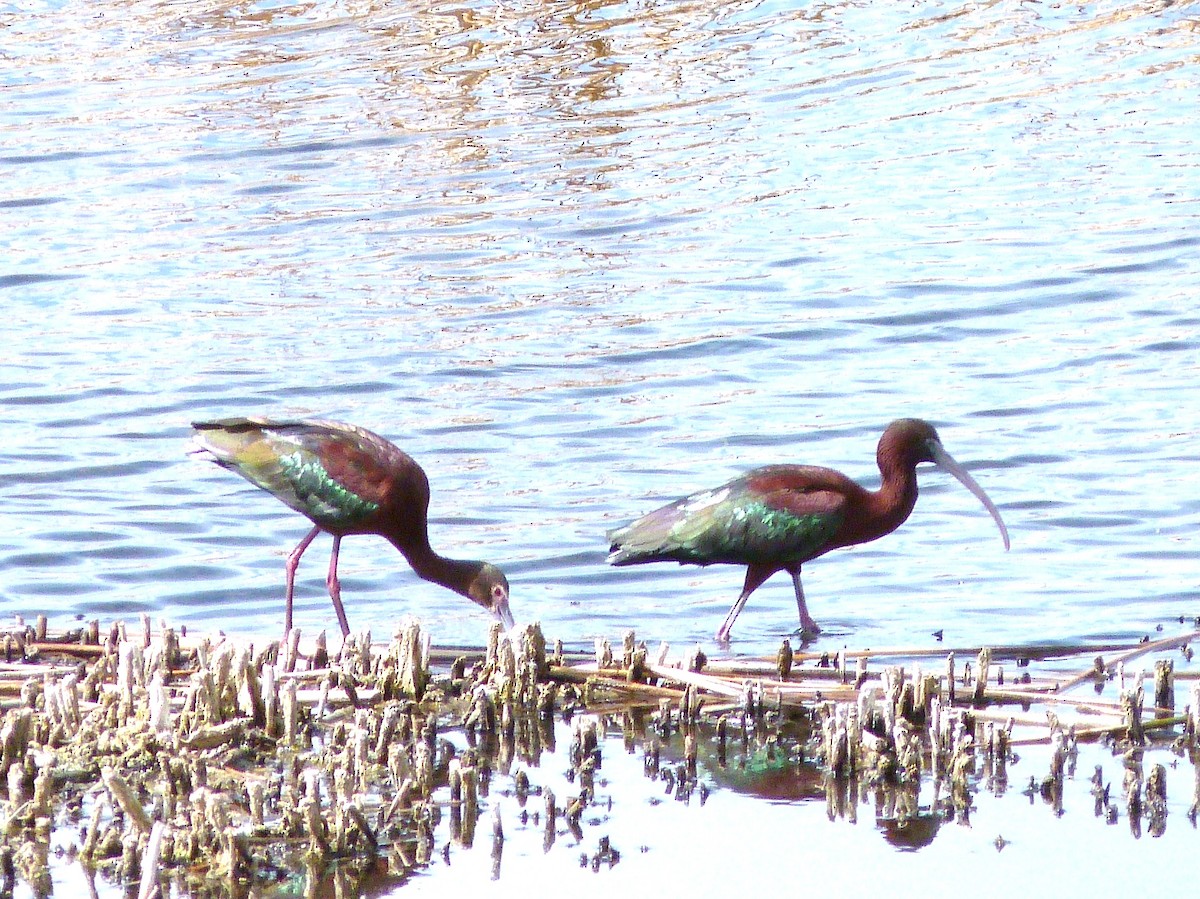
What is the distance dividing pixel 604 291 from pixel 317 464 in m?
6.65

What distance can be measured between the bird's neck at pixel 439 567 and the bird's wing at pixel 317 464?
260 mm

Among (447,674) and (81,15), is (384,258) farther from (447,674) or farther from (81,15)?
(447,674)

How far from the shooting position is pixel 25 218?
56.2 ft

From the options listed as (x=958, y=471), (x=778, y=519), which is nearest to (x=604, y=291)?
(x=958, y=471)

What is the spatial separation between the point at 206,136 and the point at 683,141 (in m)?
3.95

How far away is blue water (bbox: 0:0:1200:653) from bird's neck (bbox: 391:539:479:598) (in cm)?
43

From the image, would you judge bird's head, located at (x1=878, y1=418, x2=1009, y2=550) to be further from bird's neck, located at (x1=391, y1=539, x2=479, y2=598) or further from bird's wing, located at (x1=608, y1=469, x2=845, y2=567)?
bird's neck, located at (x1=391, y1=539, x2=479, y2=598)

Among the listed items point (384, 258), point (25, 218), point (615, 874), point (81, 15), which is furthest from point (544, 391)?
point (81, 15)

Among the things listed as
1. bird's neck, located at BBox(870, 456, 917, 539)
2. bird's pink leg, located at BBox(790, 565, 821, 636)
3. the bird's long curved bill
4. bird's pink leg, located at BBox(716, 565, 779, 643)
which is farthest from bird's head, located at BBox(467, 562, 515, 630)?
the bird's long curved bill

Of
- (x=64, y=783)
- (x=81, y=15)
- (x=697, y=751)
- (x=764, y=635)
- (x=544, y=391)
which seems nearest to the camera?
(x=64, y=783)

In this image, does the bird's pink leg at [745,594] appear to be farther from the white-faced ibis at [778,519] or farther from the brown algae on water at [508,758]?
the brown algae on water at [508,758]

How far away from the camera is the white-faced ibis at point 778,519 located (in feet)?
28.9

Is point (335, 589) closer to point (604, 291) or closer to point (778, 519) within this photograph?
point (778, 519)

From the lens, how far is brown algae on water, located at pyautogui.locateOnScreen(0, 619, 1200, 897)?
19.6 feet
